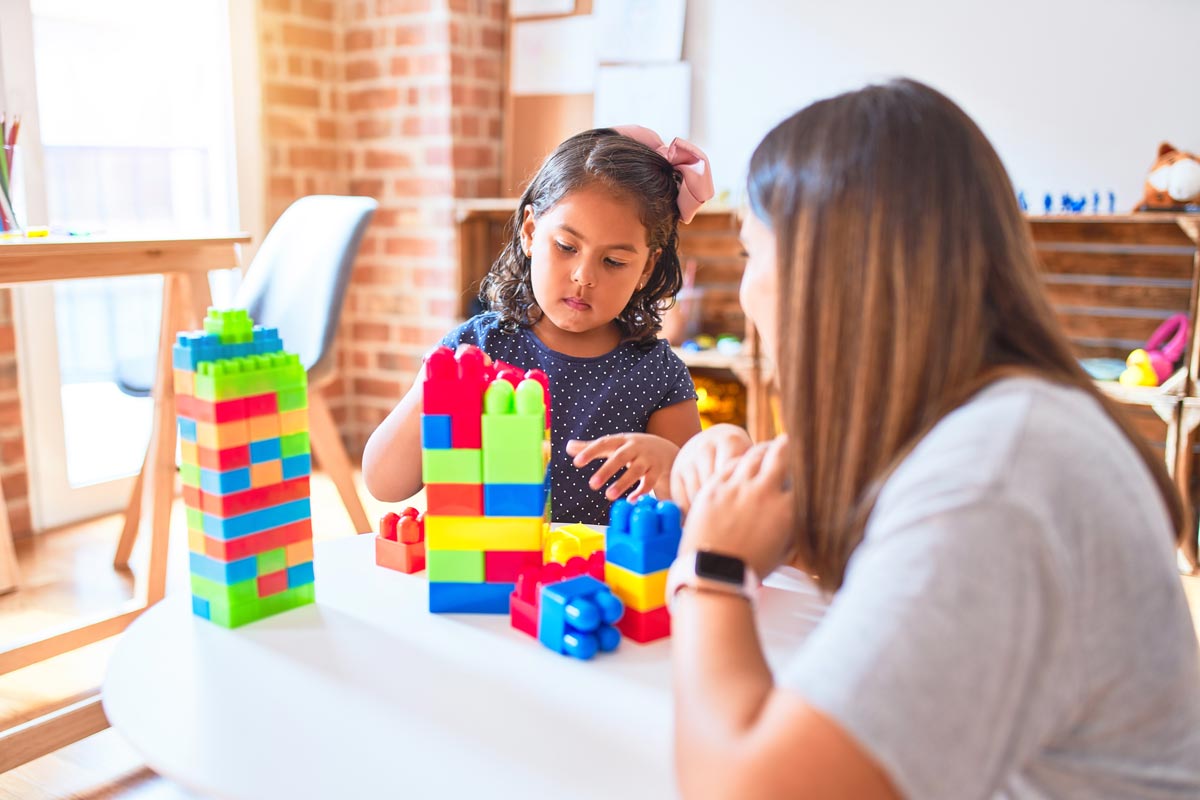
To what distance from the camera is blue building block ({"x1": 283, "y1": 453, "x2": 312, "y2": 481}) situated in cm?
95

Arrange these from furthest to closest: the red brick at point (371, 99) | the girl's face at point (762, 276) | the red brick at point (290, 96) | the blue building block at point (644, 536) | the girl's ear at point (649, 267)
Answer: the red brick at point (371, 99) → the red brick at point (290, 96) → the girl's ear at point (649, 267) → the blue building block at point (644, 536) → the girl's face at point (762, 276)

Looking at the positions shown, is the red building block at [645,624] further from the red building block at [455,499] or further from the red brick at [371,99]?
the red brick at [371,99]

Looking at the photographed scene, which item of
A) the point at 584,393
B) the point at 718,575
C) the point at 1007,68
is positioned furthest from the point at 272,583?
the point at 1007,68

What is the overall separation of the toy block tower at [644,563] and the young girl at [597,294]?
1.62ft

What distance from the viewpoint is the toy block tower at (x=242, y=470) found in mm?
893

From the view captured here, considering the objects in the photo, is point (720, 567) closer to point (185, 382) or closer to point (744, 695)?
point (744, 695)

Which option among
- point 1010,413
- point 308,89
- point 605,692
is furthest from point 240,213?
point 1010,413

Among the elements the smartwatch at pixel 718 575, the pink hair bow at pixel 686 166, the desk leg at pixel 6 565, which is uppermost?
the pink hair bow at pixel 686 166

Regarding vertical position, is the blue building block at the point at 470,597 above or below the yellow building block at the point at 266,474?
below

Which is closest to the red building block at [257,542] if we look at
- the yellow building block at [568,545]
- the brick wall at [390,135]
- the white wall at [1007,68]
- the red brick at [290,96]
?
the yellow building block at [568,545]

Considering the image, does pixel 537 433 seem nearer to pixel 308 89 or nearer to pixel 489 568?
pixel 489 568

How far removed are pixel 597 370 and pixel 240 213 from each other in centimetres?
225

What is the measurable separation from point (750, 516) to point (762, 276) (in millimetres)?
183

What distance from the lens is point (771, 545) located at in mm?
719
